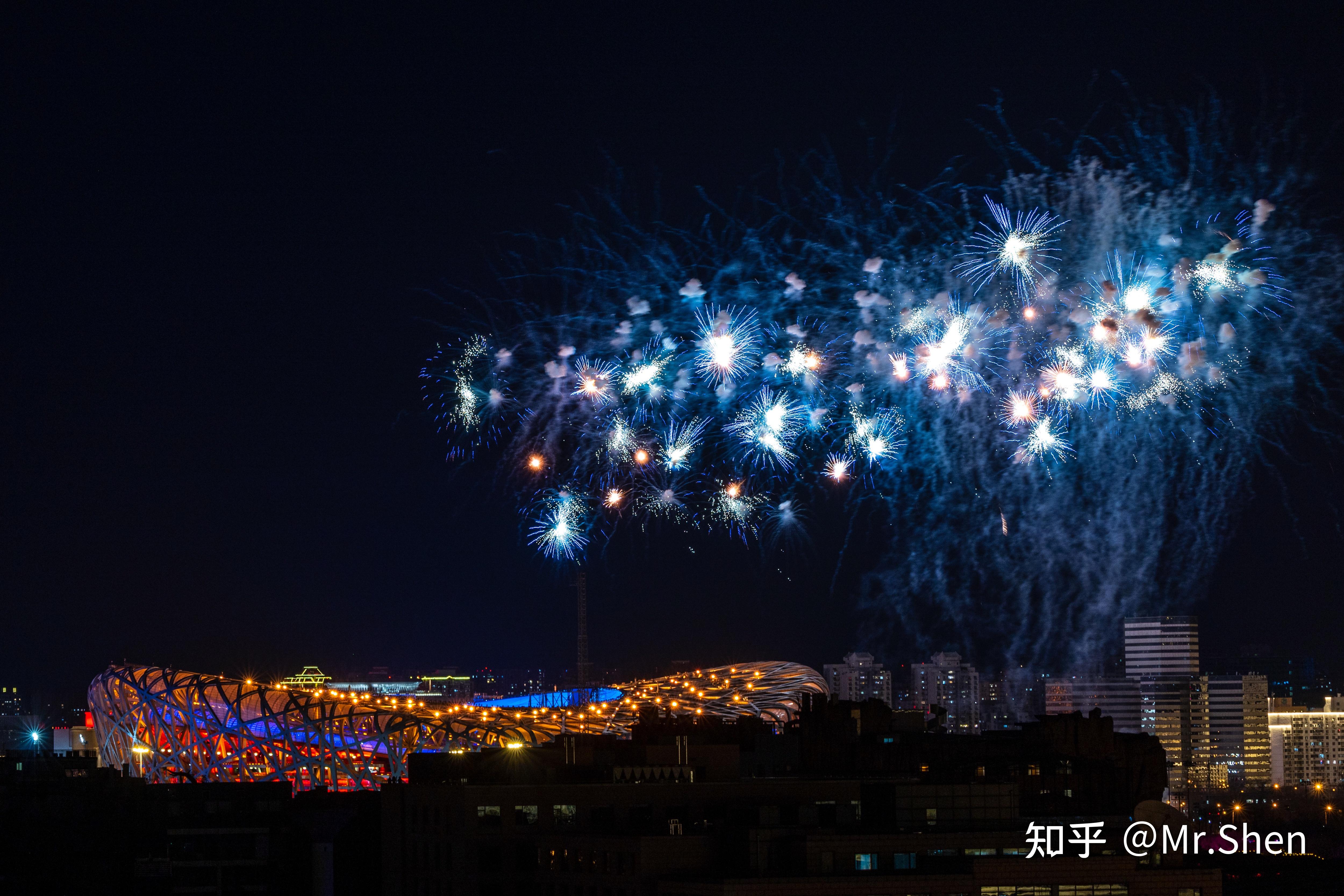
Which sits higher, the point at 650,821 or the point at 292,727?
the point at 292,727

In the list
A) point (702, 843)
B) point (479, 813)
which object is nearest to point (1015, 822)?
point (702, 843)

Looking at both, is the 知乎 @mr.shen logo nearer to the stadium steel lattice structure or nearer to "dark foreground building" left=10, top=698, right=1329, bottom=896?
"dark foreground building" left=10, top=698, right=1329, bottom=896

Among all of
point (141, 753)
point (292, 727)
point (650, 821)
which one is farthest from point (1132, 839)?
point (141, 753)

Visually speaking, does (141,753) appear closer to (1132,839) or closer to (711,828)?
(711,828)

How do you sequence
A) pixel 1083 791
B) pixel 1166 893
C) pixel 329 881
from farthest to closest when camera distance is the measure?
1. pixel 1083 791
2. pixel 329 881
3. pixel 1166 893

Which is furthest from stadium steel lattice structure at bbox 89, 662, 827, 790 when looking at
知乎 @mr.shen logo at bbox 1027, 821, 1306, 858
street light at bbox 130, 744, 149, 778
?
知乎 @mr.shen logo at bbox 1027, 821, 1306, 858

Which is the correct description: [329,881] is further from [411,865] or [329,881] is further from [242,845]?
[242,845]

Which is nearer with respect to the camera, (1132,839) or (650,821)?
(1132,839)

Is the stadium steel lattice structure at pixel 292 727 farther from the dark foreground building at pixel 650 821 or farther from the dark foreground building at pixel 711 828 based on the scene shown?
the dark foreground building at pixel 711 828

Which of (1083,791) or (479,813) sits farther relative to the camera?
(1083,791)
